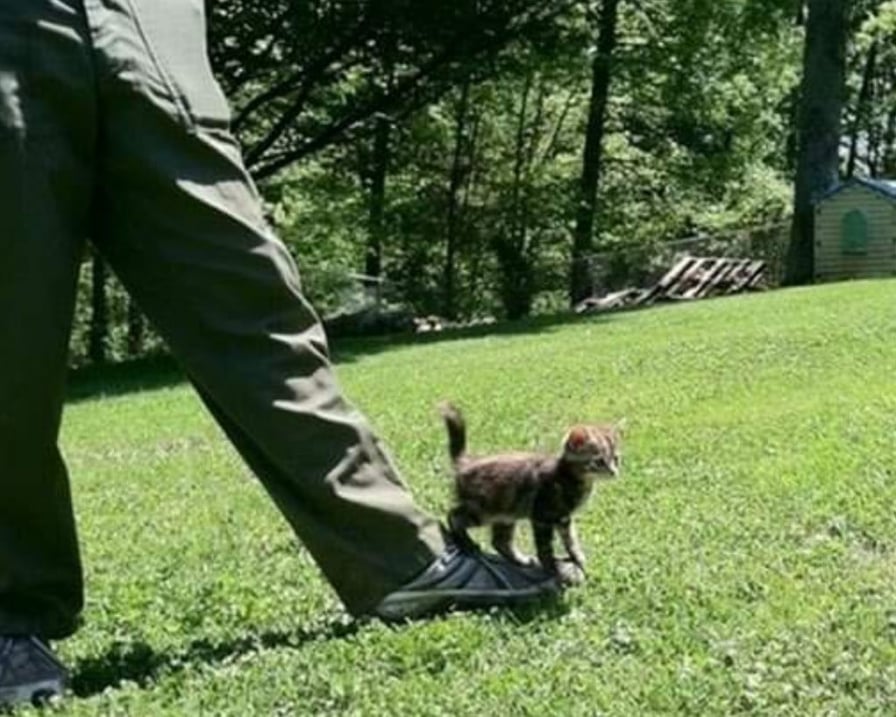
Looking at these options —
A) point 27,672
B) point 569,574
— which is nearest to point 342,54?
point 569,574

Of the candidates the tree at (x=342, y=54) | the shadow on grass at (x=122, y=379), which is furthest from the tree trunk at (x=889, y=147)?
the shadow on grass at (x=122, y=379)

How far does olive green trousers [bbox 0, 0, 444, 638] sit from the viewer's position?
3.14m

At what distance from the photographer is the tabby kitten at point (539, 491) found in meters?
4.02

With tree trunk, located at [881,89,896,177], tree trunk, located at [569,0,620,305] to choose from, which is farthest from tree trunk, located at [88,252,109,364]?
tree trunk, located at [881,89,896,177]

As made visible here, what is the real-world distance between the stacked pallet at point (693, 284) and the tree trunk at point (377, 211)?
4.55m

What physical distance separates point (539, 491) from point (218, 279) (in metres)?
1.18

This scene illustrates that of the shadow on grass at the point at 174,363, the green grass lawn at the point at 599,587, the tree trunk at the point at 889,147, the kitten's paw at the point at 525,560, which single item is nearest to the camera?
the green grass lawn at the point at 599,587

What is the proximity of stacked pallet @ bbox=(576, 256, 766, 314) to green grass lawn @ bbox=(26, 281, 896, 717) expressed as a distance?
16.0m

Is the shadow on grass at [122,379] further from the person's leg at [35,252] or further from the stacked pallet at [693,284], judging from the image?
the person's leg at [35,252]

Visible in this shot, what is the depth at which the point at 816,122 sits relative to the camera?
2552cm

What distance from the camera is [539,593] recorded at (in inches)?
143

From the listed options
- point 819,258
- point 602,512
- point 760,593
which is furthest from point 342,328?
point 760,593

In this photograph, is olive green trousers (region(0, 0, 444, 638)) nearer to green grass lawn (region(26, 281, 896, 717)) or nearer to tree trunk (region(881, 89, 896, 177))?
green grass lawn (region(26, 281, 896, 717))

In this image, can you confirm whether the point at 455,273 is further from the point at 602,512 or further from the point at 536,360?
the point at 602,512
